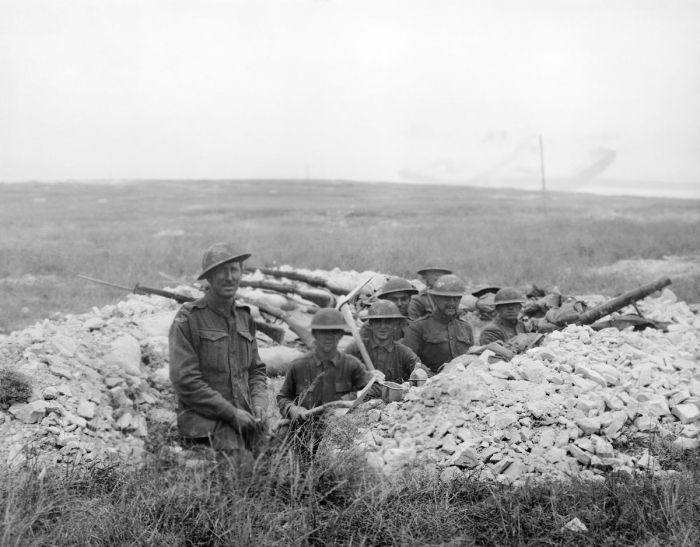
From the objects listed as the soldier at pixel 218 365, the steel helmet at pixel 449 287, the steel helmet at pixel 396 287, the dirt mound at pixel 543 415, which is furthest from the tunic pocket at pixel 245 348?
the steel helmet at pixel 396 287

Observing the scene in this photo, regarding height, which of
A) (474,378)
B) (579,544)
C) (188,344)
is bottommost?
(579,544)

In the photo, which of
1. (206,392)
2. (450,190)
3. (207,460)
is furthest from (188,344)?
(450,190)

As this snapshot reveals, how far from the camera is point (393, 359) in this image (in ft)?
19.9

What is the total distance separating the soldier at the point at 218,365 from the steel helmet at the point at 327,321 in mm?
521

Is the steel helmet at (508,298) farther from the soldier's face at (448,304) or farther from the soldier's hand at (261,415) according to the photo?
the soldier's hand at (261,415)

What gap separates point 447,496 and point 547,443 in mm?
1093

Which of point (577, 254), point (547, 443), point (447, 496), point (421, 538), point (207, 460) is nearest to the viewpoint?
point (421, 538)

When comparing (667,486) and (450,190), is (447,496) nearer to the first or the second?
(667,486)

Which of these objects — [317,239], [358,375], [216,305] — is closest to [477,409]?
[358,375]

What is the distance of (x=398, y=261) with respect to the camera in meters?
12.7

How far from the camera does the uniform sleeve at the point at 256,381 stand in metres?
4.89

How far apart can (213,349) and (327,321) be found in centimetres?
90

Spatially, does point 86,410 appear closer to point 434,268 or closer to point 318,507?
point 318,507

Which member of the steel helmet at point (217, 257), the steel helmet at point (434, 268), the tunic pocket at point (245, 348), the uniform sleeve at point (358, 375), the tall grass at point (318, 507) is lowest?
the tall grass at point (318, 507)
